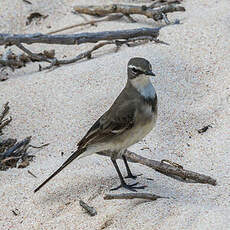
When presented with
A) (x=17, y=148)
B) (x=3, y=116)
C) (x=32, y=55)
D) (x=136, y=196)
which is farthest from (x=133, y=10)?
(x=136, y=196)

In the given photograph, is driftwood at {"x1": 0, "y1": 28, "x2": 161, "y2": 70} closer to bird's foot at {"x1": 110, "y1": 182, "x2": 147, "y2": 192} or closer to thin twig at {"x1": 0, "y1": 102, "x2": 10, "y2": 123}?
thin twig at {"x1": 0, "y1": 102, "x2": 10, "y2": 123}

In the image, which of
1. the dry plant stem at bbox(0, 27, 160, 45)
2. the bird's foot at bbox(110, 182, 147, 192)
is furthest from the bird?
the dry plant stem at bbox(0, 27, 160, 45)

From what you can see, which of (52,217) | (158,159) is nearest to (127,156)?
(158,159)

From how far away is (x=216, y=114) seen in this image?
5.60 m

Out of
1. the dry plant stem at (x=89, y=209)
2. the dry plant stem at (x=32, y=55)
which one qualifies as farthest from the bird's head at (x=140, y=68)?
the dry plant stem at (x=32, y=55)

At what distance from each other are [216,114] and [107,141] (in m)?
1.67

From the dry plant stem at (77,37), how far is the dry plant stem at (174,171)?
7.71 feet

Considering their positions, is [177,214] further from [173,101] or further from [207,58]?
[207,58]

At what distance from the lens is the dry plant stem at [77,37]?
6.66 meters

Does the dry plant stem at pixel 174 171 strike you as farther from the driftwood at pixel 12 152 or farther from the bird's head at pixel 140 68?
the driftwood at pixel 12 152

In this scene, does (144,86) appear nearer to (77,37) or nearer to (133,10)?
(77,37)

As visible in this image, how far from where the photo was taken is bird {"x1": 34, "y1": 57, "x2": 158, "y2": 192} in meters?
4.28

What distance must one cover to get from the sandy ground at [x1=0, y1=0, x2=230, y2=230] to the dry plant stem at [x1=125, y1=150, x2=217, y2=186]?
6cm

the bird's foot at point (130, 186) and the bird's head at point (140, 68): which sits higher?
the bird's head at point (140, 68)
